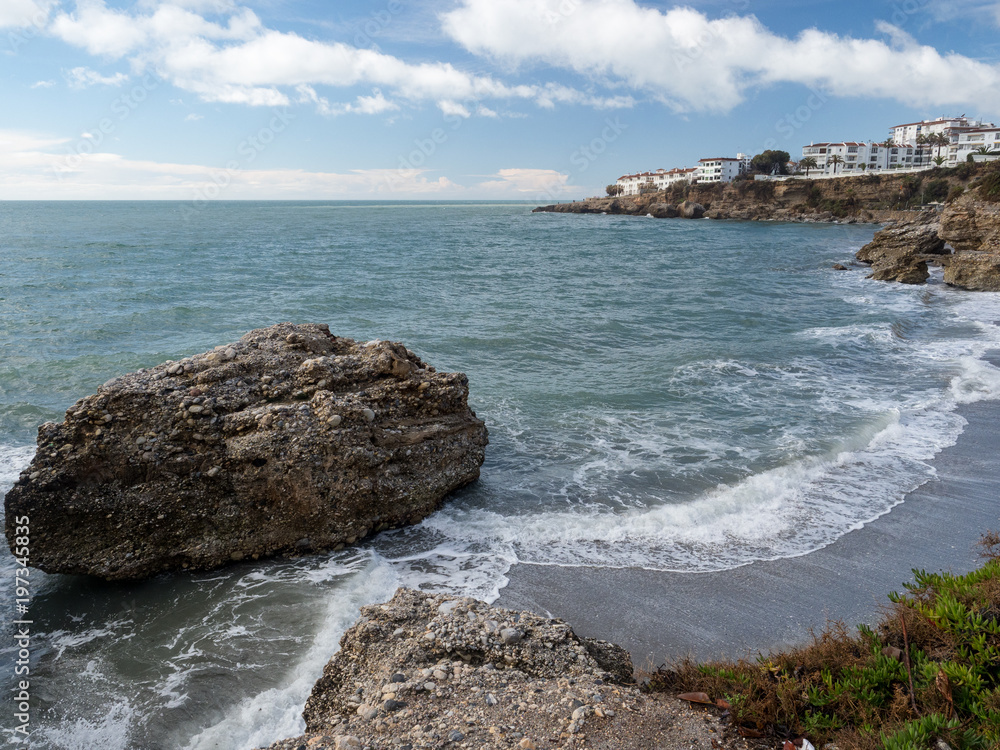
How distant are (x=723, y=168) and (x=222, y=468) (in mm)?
156385

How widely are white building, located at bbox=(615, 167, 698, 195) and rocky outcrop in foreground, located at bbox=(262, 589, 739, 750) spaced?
159592mm

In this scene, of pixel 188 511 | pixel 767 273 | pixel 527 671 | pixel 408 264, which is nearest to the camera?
pixel 527 671

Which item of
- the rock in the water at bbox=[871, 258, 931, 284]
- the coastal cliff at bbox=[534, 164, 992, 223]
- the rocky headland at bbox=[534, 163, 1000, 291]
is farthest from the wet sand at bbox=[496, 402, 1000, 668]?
the coastal cliff at bbox=[534, 164, 992, 223]

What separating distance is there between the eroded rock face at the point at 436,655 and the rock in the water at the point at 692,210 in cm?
12808

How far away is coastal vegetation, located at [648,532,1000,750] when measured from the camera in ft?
13.3

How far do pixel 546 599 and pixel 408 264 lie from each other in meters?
38.5

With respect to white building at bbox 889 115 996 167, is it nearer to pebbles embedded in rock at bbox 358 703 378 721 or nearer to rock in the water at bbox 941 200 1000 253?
rock in the water at bbox 941 200 1000 253

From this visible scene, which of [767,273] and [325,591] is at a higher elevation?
[767,273]

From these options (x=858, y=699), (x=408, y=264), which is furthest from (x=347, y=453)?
(x=408, y=264)

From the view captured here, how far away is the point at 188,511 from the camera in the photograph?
8.17 meters

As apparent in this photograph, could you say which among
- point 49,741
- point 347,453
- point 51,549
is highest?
point 347,453

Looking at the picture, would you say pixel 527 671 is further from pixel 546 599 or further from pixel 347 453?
pixel 347 453

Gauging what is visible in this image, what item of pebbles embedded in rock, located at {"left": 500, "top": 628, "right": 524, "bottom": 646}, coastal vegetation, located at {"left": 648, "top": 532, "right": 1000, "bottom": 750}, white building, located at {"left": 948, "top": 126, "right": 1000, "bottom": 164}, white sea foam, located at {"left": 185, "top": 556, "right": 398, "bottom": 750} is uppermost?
white building, located at {"left": 948, "top": 126, "right": 1000, "bottom": 164}

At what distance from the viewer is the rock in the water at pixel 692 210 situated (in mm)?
122625
